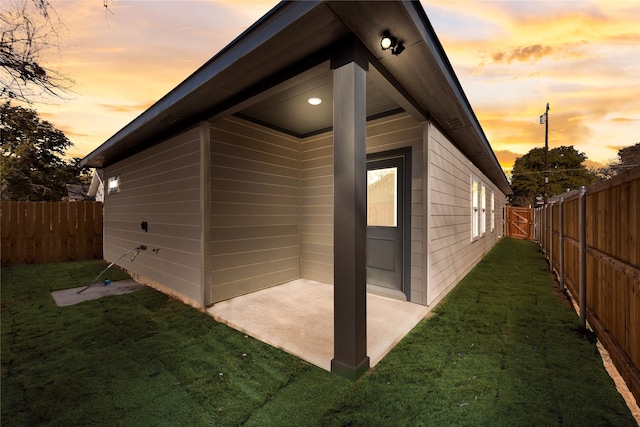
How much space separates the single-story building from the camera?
6.45ft

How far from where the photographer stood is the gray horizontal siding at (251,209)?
3.63m

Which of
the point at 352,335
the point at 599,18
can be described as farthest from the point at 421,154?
the point at 599,18

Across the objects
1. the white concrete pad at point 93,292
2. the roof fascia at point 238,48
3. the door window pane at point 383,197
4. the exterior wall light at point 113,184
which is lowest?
the white concrete pad at point 93,292

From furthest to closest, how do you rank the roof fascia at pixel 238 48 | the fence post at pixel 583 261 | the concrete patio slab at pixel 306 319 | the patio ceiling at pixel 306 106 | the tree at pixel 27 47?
the fence post at pixel 583 261, the tree at pixel 27 47, the patio ceiling at pixel 306 106, the concrete patio slab at pixel 306 319, the roof fascia at pixel 238 48

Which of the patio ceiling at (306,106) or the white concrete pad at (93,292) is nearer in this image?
the patio ceiling at (306,106)

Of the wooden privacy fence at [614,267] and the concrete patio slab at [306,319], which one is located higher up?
the wooden privacy fence at [614,267]

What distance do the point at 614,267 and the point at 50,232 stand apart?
11.2 meters

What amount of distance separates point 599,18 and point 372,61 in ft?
14.7

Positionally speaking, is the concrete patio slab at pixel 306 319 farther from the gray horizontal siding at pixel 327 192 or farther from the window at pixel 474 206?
the window at pixel 474 206

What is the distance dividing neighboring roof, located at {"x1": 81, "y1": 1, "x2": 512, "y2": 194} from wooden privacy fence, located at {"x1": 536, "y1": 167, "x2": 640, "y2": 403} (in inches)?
68.3

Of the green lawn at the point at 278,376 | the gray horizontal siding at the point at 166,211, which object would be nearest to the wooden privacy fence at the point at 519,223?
the green lawn at the point at 278,376

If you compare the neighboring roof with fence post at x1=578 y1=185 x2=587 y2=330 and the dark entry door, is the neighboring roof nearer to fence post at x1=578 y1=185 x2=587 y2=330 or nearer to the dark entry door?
the dark entry door

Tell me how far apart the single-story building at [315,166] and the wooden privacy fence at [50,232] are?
2.85 meters

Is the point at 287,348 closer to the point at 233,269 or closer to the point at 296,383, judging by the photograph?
the point at 296,383
